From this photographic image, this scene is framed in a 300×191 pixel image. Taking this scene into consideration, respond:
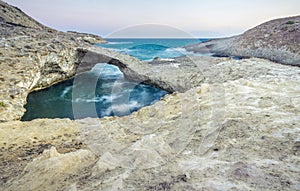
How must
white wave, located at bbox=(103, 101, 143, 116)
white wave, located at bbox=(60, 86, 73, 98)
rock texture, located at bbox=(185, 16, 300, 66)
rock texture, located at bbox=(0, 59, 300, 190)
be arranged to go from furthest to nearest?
1. rock texture, located at bbox=(185, 16, 300, 66)
2. white wave, located at bbox=(60, 86, 73, 98)
3. white wave, located at bbox=(103, 101, 143, 116)
4. rock texture, located at bbox=(0, 59, 300, 190)

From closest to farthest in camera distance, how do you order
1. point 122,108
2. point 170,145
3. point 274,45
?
point 170,145, point 122,108, point 274,45

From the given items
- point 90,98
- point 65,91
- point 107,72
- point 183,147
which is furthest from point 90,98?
point 183,147

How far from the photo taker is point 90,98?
419 inches

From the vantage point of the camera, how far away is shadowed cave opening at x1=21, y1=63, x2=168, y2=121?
8703 millimetres

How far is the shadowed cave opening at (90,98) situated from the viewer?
28.6 feet

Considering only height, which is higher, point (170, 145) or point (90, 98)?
point (170, 145)

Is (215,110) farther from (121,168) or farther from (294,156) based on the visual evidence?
(121,168)

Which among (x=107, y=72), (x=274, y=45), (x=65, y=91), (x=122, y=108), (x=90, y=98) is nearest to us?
(x=122, y=108)

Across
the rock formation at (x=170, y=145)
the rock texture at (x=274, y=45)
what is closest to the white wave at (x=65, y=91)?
the rock formation at (x=170, y=145)

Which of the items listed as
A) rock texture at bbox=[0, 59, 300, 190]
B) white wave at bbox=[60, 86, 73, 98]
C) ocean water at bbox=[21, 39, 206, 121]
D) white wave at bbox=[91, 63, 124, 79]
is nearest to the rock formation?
rock texture at bbox=[0, 59, 300, 190]

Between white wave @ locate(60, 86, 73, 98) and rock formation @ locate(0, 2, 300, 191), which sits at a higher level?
rock formation @ locate(0, 2, 300, 191)

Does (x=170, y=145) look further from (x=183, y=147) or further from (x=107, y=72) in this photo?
(x=107, y=72)

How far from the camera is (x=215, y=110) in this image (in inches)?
183

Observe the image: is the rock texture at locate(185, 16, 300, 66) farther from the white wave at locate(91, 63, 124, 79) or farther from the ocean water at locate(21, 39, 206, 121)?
the white wave at locate(91, 63, 124, 79)
